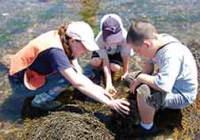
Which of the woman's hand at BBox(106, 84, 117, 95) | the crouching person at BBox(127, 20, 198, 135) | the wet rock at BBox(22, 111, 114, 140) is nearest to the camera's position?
the crouching person at BBox(127, 20, 198, 135)

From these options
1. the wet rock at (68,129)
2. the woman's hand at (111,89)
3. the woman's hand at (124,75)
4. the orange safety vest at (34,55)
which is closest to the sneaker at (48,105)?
the orange safety vest at (34,55)

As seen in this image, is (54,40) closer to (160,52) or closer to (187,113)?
(160,52)

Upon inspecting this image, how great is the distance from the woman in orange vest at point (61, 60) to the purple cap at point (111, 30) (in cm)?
47

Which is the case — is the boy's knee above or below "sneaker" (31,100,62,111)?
above

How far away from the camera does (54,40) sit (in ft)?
13.1

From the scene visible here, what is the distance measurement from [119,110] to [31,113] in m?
1.14

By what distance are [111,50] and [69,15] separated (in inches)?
84.6

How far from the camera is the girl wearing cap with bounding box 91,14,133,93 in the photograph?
445cm

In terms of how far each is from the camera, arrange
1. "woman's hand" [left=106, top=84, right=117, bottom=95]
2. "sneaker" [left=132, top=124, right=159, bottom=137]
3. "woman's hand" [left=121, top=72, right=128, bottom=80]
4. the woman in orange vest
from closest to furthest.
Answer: the woman in orange vest, "sneaker" [left=132, top=124, right=159, bottom=137], "woman's hand" [left=106, top=84, right=117, bottom=95], "woman's hand" [left=121, top=72, right=128, bottom=80]

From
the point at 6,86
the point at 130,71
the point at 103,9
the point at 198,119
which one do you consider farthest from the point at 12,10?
the point at 198,119

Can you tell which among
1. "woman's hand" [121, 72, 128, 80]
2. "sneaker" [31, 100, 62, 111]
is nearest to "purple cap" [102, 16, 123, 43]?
"woman's hand" [121, 72, 128, 80]

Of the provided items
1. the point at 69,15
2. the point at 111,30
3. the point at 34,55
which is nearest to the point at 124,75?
the point at 111,30

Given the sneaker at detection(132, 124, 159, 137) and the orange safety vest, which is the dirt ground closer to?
the sneaker at detection(132, 124, 159, 137)

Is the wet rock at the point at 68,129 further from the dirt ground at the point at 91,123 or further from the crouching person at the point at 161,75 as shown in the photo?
the crouching person at the point at 161,75
